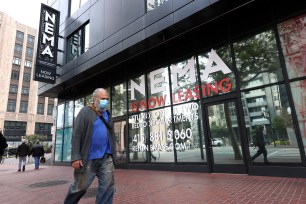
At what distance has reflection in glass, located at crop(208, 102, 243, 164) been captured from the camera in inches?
286

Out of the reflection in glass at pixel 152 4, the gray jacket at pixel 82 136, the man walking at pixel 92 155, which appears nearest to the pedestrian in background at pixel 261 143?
the man walking at pixel 92 155

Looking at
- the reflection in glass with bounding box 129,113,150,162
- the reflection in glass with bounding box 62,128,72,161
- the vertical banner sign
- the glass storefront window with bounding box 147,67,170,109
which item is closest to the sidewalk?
the reflection in glass with bounding box 129,113,150,162

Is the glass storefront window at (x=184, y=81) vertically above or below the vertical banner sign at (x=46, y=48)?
below

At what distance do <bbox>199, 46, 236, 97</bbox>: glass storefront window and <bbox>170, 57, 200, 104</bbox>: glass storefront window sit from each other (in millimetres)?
344

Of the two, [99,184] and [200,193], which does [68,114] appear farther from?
[99,184]

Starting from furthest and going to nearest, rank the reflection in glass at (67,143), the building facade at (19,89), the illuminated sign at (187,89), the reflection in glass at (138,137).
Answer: the building facade at (19,89)
the reflection in glass at (67,143)
the reflection in glass at (138,137)
the illuminated sign at (187,89)

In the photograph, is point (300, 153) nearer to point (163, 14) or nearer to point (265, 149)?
point (265, 149)

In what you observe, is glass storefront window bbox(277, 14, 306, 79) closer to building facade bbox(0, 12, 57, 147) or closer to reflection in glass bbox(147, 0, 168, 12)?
reflection in glass bbox(147, 0, 168, 12)

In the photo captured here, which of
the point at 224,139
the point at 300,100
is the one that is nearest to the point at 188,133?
the point at 224,139

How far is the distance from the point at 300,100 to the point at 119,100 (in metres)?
8.07

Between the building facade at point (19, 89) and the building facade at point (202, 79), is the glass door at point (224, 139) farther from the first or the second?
the building facade at point (19, 89)

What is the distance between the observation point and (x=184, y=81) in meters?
8.97

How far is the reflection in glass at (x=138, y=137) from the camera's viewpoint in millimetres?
10094

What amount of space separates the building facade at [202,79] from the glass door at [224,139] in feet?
0.11
